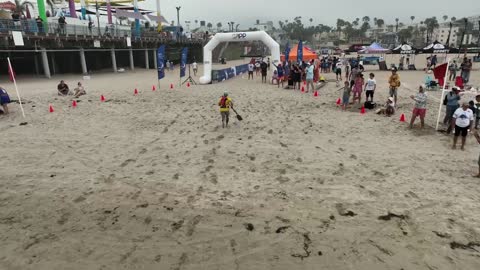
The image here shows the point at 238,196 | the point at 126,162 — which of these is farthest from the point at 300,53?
the point at 238,196

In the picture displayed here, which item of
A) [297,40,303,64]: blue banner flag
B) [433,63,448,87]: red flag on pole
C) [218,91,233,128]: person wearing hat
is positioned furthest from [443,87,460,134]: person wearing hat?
[297,40,303,64]: blue banner flag

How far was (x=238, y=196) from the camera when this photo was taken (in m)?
5.84

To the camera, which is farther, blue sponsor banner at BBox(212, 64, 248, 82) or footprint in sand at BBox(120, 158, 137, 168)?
blue sponsor banner at BBox(212, 64, 248, 82)

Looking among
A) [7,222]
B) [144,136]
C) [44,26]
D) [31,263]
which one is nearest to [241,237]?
[31,263]

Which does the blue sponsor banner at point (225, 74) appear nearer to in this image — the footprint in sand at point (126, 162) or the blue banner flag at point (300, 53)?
the blue banner flag at point (300, 53)

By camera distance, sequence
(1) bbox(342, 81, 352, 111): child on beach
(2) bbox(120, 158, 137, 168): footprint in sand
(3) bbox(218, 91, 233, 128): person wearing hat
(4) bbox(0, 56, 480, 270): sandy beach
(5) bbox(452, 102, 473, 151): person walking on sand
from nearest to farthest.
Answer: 1. (4) bbox(0, 56, 480, 270): sandy beach
2. (2) bbox(120, 158, 137, 168): footprint in sand
3. (5) bbox(452, 102, 473, 151): person walking on sand
4. (3) bbox(218, 91, 233, 128): person wearing hat
5. (1) bbox(342, 81, 352, 111): child on beach

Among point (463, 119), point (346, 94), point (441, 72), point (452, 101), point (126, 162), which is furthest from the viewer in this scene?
point (346, 94)

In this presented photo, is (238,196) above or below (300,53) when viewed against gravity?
below

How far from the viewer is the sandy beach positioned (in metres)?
4.30


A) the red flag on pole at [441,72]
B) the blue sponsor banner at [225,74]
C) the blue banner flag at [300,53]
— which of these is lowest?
the blue sponsor banner at [225,74]

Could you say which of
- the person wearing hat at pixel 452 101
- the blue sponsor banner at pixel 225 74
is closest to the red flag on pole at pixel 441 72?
the person wearing hat at pixel 452 101

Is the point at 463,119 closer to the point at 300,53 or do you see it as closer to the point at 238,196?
the point at 238,196

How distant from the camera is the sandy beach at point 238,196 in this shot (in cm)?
430

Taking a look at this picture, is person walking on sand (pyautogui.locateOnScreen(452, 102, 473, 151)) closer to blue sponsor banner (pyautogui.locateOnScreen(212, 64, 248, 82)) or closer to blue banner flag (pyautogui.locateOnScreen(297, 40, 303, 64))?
blue banner flag (pyautogui.locateOnScreen(297, 40, 303, 64))
